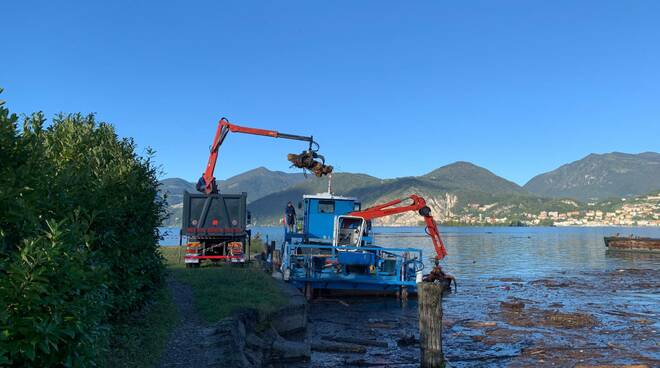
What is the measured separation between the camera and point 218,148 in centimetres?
2628

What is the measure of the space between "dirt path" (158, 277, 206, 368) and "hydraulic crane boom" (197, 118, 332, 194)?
36.8 feet

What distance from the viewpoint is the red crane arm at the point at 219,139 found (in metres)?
25.3

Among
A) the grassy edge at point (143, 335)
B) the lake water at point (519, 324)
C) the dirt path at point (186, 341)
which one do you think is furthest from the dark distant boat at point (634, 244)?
the grassy edge at point (143, 335)

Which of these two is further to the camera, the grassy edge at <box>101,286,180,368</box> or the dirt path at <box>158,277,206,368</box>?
the dirt path at <box>158,277,206,368</box>

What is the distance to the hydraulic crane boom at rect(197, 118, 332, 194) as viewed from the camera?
24.6 metres

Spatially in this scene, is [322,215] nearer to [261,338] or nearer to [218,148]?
[218,148]

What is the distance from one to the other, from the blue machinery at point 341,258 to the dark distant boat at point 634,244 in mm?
56483

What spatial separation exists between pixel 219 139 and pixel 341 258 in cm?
966

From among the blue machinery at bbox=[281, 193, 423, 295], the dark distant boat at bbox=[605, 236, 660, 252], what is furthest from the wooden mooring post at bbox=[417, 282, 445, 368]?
the dark distant boat at bbox=[605, 236, 660, 252]

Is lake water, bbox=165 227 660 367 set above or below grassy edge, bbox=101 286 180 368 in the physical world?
below

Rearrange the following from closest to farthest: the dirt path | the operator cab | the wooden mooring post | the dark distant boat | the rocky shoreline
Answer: the dirt path < the rocky shoreline < the wooden mooring post < the operator cab < the dark distant boat

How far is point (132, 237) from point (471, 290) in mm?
25000

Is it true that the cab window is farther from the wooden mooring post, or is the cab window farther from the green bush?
the green bush

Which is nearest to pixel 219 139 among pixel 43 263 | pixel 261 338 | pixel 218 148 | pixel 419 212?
pixel 218 148
